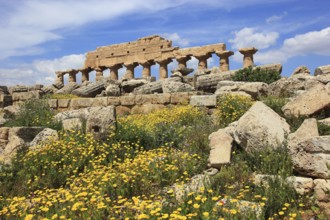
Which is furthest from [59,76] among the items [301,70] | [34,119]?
[34,119]

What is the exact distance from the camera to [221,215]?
194 inches

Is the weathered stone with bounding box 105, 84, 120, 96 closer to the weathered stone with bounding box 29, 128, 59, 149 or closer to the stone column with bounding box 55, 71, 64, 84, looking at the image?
the weathered stone with bounding box 29, 128, 59, 149

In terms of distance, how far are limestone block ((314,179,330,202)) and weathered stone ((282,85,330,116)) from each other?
3.05 m

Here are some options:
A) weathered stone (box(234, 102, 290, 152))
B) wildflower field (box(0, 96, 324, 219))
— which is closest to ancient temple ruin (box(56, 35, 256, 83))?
wildflower field (box(0, 96, 324, 219))

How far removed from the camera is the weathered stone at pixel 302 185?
559cm

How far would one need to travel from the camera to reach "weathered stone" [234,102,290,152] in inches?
271

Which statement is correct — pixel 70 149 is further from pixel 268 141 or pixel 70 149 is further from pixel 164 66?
pixel 164 66

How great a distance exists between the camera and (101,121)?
9.64 meters

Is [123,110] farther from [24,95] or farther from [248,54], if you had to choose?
[248,54]

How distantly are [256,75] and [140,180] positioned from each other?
13.5 meters

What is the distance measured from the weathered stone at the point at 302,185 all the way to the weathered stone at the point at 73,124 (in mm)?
6483

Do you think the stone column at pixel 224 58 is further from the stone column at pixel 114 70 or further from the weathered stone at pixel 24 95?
the weathered stone at pixel 24 95

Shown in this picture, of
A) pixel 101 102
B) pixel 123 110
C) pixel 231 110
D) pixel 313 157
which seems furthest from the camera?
pixel 101 102

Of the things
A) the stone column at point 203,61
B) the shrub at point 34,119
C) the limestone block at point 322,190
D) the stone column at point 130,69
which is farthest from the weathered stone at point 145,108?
the stone column at point 130,69
